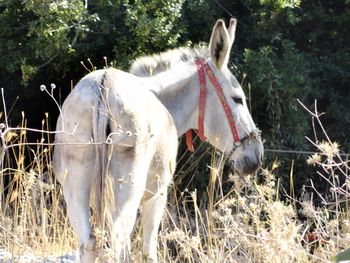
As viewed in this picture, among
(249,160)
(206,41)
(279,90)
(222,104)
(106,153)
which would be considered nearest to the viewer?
(106,153)

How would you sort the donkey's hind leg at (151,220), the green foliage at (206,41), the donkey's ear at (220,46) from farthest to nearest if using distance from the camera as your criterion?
the green foliage at (206,41), the donkey's ear at (220,46), the donkey's hind leg at (151,220)

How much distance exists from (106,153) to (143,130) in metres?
0.30

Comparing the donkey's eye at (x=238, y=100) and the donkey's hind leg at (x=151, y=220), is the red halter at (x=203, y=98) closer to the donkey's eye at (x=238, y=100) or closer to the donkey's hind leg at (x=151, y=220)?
the donkey's eye at (x=238, y=100)

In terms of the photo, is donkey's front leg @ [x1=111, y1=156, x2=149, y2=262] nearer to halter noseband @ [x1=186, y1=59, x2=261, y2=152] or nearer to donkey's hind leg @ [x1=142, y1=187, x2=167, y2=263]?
donkey's hind leg @ [x1=142, y1=187, x2=167, y2=263]

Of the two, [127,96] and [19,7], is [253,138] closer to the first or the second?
[127,96]

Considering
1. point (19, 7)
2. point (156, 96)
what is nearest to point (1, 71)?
point (19, 7)

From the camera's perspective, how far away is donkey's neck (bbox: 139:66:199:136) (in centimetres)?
637

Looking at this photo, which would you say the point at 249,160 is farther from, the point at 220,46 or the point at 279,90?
the point at 279,90

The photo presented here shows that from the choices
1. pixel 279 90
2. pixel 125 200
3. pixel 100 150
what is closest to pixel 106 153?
pixel 100 150

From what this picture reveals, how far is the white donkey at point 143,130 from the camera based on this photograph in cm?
504

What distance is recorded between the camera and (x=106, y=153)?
5016 mm

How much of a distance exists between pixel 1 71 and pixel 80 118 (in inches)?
173

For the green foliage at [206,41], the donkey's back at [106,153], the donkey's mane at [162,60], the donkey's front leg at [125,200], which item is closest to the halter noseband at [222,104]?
the donkey's mane at [162,60]

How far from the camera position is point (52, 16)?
8.28 meters
